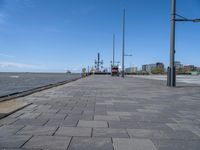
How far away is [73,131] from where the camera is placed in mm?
5512

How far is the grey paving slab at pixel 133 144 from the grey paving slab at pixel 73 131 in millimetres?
685

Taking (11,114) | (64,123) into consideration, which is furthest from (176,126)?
(11,114)

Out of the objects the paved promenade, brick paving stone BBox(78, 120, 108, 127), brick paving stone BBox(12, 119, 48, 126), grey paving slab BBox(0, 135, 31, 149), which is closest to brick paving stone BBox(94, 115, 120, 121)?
A: the paved promenade

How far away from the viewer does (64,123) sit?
6.24 meters

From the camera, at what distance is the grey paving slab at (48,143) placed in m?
4.44

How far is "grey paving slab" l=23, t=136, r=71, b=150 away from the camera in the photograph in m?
4.44

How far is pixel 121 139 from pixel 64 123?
169 cm

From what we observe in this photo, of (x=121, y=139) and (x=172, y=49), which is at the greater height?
(x=172, y=49)

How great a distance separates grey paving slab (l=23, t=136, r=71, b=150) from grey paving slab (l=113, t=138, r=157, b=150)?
861 mm

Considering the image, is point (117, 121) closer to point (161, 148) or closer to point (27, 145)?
point (161, 148)

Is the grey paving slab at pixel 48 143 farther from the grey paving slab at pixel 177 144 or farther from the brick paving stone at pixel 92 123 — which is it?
the grey paving slab at pixel 177 144

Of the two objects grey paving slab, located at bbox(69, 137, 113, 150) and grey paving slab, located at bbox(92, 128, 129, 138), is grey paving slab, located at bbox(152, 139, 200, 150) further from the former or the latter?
grey paving slab, located at bbox(69, 137, 113, 150)

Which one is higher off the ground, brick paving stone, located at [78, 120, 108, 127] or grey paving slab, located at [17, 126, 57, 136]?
grey paving slab, located at [17, 126, 57, 136]

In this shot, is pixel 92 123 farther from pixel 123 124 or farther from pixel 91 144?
pixel 91 144
